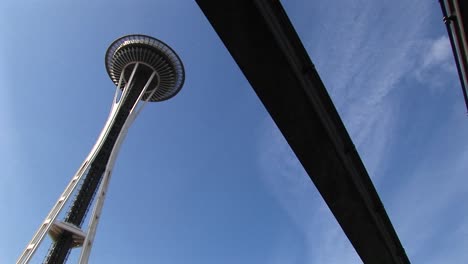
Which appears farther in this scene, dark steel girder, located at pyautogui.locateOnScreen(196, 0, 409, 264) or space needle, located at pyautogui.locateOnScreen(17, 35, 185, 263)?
space needle, located at pyautogui.locateOnScreen(17, 35, 185, 263)

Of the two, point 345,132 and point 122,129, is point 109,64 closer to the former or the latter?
point 122,129

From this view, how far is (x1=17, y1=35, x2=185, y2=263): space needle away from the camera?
38.3m

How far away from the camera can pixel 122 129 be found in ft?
149

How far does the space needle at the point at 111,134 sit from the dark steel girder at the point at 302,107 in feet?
110

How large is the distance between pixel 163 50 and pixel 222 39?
5592 cm

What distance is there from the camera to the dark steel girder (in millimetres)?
7781

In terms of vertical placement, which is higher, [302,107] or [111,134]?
[111,134]

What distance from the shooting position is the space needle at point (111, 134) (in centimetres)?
3834

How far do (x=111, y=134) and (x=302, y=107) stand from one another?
42.9 metres

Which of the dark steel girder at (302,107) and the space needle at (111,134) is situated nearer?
the dark steel girder at (302,107)

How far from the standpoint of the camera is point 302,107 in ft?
30.6

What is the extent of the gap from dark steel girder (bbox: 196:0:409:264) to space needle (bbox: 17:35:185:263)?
110 feet

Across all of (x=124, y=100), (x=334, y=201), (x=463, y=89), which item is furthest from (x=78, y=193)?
(x=463, y=89)

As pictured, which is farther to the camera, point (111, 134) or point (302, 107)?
point (111, 134)
